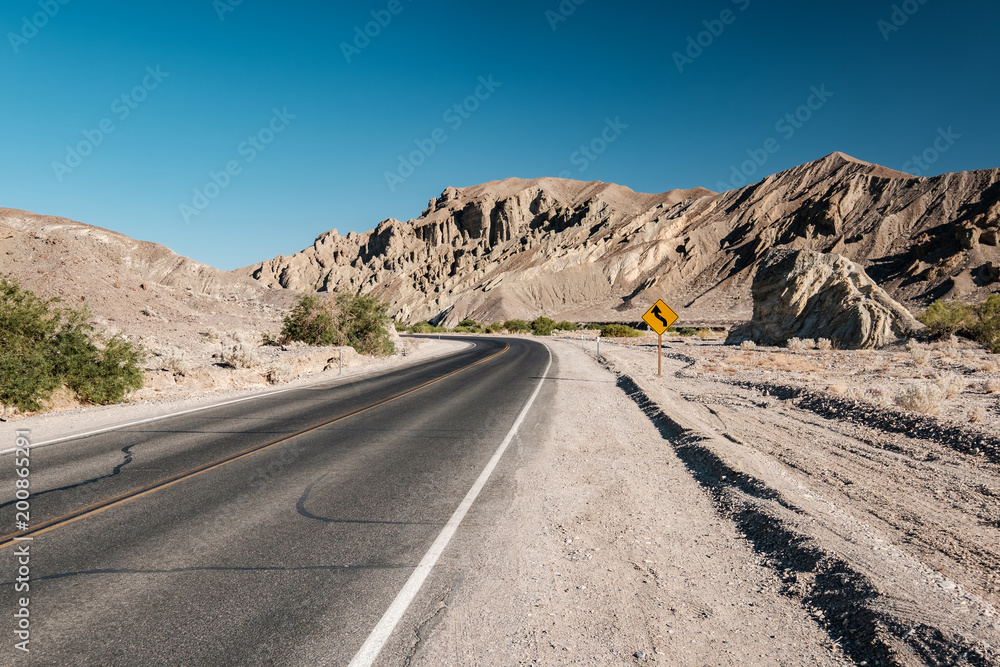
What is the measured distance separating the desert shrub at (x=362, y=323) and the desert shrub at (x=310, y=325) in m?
0.91

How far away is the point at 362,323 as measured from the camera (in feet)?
92.2

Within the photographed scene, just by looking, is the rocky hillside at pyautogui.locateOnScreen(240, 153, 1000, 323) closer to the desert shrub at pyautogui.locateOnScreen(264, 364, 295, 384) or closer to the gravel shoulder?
the desert shrub at pyautogui.locateOnScreen(264, 364, 295, 384)

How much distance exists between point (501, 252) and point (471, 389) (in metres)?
107

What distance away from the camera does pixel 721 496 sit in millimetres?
5926

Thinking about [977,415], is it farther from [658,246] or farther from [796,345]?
[658,246]

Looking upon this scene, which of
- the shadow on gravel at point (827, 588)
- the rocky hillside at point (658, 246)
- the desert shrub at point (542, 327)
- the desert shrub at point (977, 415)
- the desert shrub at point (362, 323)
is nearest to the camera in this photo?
the shadow on gravel at point (827, 588)

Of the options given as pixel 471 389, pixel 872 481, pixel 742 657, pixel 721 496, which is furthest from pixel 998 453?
pixel 471 389

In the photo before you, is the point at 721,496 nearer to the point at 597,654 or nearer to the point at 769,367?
the point at 597,654

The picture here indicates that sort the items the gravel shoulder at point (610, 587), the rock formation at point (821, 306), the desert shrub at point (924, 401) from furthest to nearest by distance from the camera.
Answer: the rock formation at point (821, 306)
the desert shrub at point (924, 401)
the gravel shoulder at point (610, 587)

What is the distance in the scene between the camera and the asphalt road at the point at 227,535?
126 inches

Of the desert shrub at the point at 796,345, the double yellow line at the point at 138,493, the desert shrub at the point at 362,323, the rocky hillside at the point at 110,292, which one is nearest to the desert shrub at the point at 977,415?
the double yellow line at the point at 138,493

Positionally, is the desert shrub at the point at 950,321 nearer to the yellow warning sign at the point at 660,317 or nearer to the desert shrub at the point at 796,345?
the desert shrub at the point at 796,345

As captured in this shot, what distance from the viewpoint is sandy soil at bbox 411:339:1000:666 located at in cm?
317
